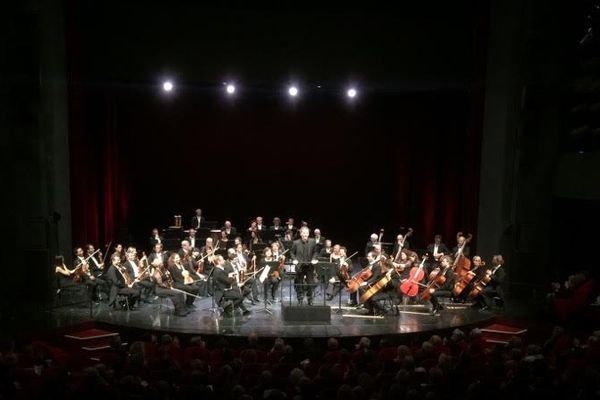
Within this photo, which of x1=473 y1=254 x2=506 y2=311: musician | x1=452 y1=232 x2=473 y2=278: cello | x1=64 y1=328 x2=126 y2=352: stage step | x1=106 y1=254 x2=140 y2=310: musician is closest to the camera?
x1=64 y1=328 x2=126 y2=352: stage step

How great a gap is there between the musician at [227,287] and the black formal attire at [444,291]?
3.73m

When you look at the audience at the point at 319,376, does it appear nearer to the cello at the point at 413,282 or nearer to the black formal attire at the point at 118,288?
the cello at the point at 413,282

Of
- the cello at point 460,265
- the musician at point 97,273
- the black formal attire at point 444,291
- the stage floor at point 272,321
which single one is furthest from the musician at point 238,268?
the cello at point 460,265

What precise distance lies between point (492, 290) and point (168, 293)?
659cm

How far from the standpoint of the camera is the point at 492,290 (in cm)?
1209

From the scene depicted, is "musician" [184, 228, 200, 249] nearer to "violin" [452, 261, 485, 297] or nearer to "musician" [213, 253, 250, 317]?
"musician" [213, 253, 250, 317]

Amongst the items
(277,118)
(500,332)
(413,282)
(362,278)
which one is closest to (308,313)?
(362,278)

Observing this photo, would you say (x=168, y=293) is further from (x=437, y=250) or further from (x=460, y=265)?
(x=437, y=250)

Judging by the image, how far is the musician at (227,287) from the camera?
11305 millimetres

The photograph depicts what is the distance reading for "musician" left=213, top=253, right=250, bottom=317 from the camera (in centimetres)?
1130

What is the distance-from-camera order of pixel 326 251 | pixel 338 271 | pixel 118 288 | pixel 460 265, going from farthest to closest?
pixel 326 251 < pixel 460 265 < pixel 118 288 < pixel 338 271

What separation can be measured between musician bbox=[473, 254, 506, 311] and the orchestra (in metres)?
0.02

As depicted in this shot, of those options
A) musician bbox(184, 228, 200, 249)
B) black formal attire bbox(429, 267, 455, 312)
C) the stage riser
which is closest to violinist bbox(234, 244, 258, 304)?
the stage riser

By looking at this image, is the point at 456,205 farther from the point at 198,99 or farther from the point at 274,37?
the point at 198,99
